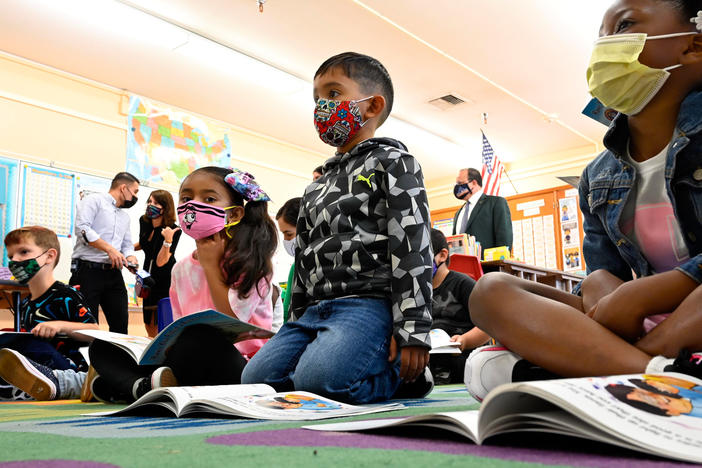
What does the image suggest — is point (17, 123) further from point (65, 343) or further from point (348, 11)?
point (65, 343)

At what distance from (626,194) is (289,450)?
0.81 meters

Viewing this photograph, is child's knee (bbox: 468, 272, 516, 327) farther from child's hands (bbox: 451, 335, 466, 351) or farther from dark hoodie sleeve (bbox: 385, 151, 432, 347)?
child's hands (bbox: 451, 335, 466, 351)

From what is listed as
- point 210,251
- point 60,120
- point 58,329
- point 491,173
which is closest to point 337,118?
point 210,251

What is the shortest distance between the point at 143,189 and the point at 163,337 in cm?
419

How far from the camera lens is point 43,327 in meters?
2.17

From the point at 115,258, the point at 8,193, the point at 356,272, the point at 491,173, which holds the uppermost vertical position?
the point at 491,173

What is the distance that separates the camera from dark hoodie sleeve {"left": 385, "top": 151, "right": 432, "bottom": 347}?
1288 millimetres

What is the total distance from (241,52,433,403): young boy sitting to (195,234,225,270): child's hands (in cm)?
28

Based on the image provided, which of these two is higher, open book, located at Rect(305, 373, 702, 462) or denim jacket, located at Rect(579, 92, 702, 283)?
denim jacket, located at Rect(579, 92, 702, 283)

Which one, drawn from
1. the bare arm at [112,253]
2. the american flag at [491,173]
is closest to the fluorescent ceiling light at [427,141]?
the american flag at [491,173]

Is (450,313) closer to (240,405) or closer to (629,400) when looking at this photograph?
(240,405)

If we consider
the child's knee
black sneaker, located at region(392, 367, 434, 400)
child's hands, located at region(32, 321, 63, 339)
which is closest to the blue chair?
child's hands, located at region(32, 321, 63, 339)

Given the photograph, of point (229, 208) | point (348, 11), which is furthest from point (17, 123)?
point (229, 208)

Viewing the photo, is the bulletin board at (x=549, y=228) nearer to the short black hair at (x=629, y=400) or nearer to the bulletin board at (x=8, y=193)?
the bulletin board at (x=8, y=193)
